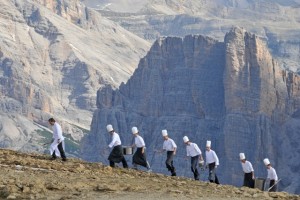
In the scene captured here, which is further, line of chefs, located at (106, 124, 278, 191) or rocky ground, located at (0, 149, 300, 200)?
line of chefs, located at (106, 124, 278, 191)

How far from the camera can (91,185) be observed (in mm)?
47156

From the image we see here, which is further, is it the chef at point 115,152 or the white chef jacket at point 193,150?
the white chef jacket at point 193,150

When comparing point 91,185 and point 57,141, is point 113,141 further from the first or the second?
point 91,185

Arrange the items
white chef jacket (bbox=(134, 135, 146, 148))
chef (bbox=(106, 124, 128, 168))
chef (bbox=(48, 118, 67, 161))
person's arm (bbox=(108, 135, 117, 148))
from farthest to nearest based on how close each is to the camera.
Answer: white chef jacket (bbox=(134, 135, 146, 148)), chef (bbox=(106, 124, 128, 168)), person's arm (bbox=(108, 135, 117, 148)), chef (bbox=(48, 118, 67, 161))

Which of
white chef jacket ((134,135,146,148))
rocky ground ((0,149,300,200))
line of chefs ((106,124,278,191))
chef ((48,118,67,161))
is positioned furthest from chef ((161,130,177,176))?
rocky ground ((0,149,300,200))

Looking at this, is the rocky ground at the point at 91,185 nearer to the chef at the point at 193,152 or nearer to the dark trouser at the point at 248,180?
the dark trouser at the point at 248,180

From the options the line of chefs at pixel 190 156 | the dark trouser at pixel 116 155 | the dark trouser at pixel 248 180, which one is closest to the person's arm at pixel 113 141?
the line of chefs at pixel 190 156

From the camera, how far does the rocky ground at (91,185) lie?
4456 centimetres

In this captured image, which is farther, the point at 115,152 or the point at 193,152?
the point at 193,152

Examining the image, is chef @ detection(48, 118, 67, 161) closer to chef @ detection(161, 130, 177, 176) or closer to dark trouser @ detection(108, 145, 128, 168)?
dark trouser @ detection(108, 145, 128, 168)

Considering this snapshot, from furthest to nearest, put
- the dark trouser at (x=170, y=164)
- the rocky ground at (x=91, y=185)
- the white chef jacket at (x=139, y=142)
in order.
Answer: the white chef jacket at (x=139, y=142) → the dark trouser at (x=170, y=164) → the rocky ground at (x=91, y=185)

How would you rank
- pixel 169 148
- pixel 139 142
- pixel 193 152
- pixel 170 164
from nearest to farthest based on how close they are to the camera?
pixel 169 148 → pixel 170 164 → pixel 139 142 → pixel 193 152

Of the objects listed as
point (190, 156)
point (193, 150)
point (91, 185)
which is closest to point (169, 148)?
point (193, 150)

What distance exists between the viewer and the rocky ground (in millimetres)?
44562
